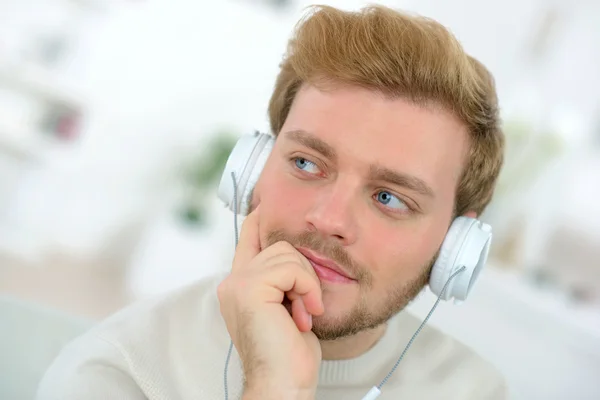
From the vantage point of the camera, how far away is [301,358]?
965 millimetres

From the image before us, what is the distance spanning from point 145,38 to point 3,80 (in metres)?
0.53

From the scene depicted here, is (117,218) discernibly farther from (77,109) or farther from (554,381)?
(554,381)

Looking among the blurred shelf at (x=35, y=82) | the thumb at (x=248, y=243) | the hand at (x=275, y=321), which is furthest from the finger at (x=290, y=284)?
the blurred shelf at (x=35, y=82)

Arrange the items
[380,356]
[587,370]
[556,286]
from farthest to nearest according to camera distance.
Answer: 1. [556,286]
2. [587,370]
3. [380,356]

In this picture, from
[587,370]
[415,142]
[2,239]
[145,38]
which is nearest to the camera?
[415,142]

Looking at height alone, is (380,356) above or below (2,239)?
above

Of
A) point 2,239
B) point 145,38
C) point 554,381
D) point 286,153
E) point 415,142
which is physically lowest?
point 2,239

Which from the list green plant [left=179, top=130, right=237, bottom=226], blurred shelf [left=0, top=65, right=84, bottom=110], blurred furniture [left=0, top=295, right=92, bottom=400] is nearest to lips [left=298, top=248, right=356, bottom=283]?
blurred furniture [left=0, top=295, right=92, bottom=400]

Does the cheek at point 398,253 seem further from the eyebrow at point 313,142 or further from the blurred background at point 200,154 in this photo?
the blurred background at point 200,154

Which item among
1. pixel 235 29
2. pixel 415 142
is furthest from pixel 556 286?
pixel 235 29

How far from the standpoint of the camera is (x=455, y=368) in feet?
4.47

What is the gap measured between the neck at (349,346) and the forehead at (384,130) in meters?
0.36

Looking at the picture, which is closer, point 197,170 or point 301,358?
point 301,358

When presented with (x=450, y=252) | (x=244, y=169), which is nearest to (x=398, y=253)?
(x=450, y=252)
